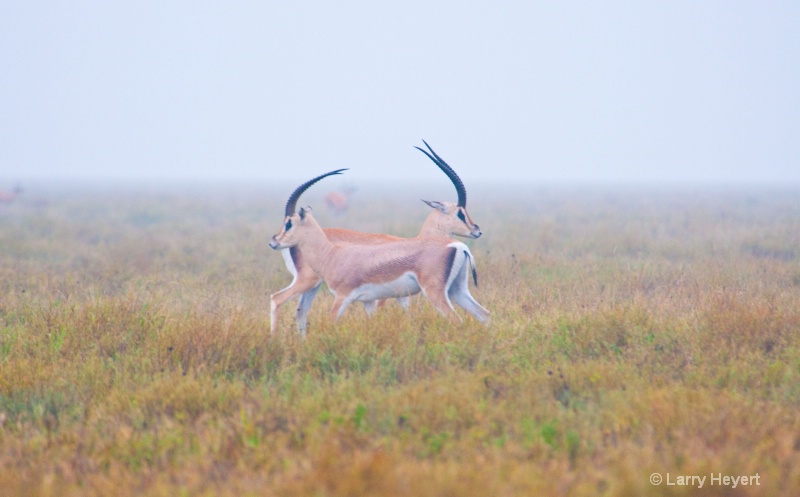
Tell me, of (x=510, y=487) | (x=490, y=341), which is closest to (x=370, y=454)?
(x=510, y=487)

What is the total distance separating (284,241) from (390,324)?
5.25 ft

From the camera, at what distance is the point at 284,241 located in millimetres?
6871

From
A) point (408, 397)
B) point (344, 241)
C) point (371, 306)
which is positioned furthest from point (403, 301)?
point (408, 397)

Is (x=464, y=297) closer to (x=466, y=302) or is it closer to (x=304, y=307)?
(x=466, y=302)

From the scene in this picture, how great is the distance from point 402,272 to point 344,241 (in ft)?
3.58

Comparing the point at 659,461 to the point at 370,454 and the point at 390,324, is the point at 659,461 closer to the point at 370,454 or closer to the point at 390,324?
the point at 370,454

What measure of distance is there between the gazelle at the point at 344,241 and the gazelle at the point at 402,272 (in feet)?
0.59

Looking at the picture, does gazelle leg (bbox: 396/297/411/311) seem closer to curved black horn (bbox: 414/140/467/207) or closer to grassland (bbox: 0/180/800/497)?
grassland (bbox: 0/180/800/497)

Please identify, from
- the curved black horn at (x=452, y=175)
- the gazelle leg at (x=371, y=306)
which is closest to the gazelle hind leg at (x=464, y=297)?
the gazelle leg at (x=371, y=306)

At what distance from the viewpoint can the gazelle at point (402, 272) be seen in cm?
634

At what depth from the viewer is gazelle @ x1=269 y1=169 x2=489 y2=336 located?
6.34 meters

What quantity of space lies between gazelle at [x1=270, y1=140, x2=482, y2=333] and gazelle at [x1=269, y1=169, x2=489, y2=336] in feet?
0.59

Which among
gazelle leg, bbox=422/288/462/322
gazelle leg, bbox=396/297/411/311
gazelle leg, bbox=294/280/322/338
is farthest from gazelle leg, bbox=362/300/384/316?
gazelle leg, bbox=422/288/462/322

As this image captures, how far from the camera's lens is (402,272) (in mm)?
6363
